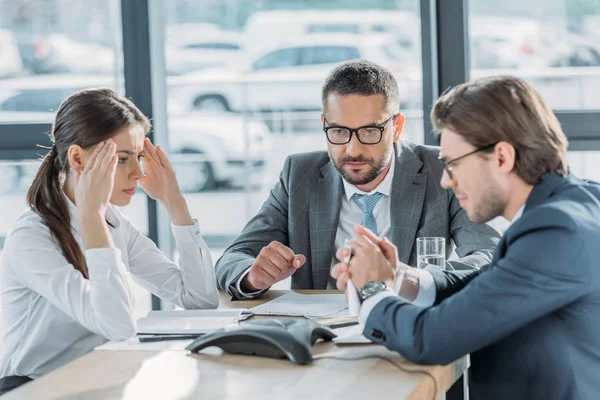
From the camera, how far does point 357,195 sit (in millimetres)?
2641

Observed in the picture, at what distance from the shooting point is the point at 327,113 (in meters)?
2.54

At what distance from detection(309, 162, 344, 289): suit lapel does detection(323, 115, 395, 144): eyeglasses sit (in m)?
0.18

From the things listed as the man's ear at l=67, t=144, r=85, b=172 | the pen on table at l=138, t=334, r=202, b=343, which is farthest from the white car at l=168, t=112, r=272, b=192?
the pen on table at l=138, t=334, r=202, b=343

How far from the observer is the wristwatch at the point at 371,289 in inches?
65.4

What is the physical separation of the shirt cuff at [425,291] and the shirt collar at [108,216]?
84 centimetres

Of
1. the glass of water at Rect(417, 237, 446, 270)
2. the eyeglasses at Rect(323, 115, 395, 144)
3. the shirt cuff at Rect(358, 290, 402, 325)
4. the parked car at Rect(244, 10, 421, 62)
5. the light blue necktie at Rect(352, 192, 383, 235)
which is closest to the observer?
the shirt cuff at Rect(358, 290, 402, 325)

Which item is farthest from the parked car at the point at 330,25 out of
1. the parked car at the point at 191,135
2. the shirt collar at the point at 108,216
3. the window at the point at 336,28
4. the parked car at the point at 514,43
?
the shirt collar at the point at 108,216

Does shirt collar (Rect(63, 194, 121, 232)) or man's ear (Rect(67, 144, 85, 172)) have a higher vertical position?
man's ear (Rect(67, 144, 85, 172))

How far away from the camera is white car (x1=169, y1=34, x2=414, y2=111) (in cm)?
370

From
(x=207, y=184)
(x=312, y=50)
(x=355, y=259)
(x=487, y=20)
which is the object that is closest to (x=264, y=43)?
(x=312, y=50)

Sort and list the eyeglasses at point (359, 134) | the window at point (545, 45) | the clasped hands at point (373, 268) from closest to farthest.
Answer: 1. the clasped hands at point (373, 268)
2. the eyeglasses at point (359, 134)
3. the window at point (545, 45)

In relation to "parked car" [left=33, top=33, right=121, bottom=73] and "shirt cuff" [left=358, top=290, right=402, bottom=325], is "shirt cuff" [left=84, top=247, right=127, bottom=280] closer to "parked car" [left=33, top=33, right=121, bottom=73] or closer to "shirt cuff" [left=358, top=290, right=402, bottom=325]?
"shirt cuff" [left=358, top=290, right=402, bottom=325]

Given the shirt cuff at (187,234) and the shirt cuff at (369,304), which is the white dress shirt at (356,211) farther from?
the shirt cuff at (369,304)

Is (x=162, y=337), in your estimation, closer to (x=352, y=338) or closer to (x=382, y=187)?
(x=352, y=338)
